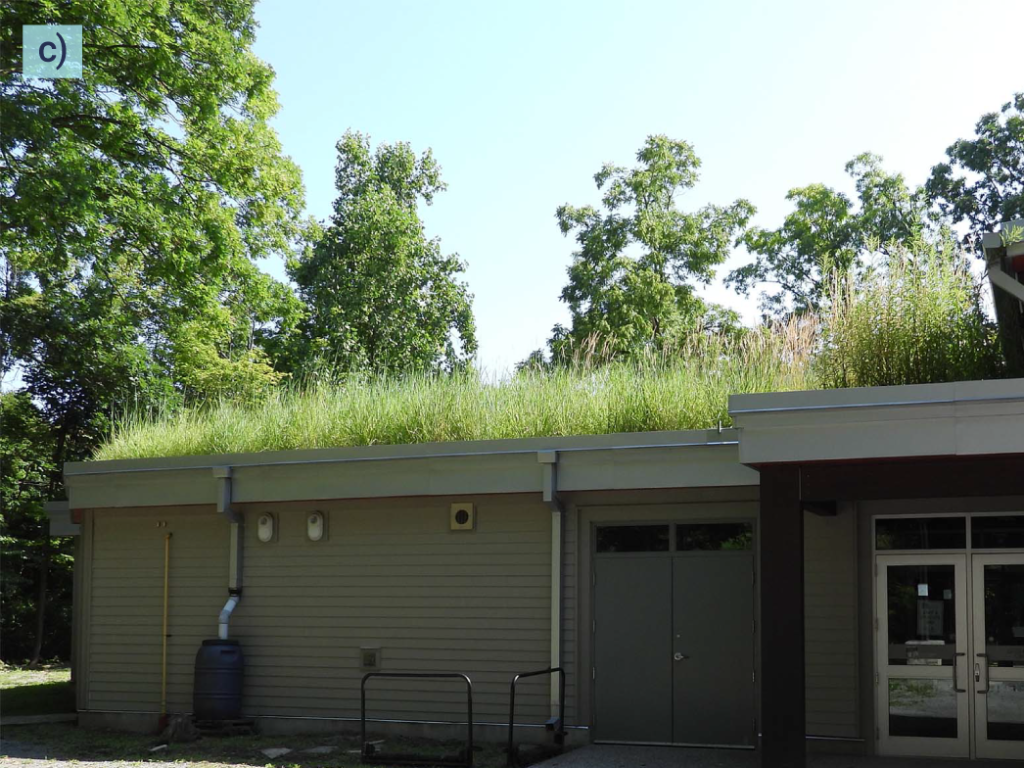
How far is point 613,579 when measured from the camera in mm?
10922

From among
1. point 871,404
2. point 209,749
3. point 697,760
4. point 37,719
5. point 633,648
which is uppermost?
point 871,404

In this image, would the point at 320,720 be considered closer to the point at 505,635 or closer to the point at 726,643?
the point at 505,635

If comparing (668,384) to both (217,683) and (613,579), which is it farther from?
(217,683)

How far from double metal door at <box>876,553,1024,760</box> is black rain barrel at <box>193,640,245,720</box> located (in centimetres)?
620

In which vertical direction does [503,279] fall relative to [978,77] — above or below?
below

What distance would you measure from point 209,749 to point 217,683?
33.7 inches

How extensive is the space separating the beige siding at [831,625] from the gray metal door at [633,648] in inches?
51.5

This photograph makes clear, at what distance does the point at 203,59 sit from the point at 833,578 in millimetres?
12836

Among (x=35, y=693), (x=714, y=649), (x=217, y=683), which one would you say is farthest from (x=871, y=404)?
(x=35, y=693)

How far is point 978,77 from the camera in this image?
94.9 ft

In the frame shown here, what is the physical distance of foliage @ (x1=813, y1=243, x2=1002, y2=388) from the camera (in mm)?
9750

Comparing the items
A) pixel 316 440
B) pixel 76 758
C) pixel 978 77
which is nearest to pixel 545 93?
pixel 978 77

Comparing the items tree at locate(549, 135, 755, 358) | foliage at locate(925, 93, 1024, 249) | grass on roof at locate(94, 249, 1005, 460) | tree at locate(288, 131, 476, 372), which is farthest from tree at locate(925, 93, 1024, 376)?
grass on roof at locate(94, 249, 1005, 460)

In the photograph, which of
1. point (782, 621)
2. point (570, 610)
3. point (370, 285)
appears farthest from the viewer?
point (370, 285)
